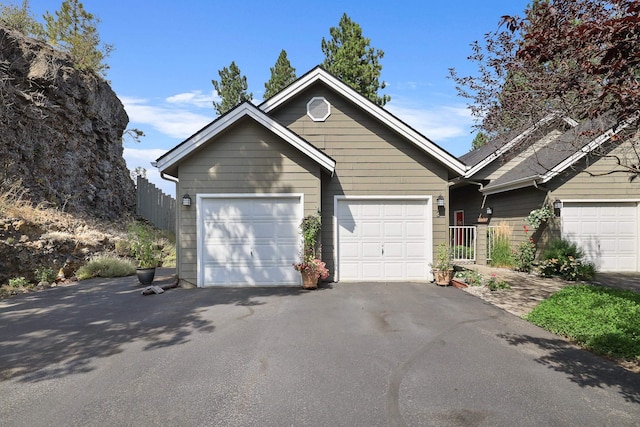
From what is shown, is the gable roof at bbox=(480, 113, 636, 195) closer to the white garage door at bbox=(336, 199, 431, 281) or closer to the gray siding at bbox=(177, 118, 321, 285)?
the white garage door at bbox=(336, 199, 431, 281)

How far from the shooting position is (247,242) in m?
9.02

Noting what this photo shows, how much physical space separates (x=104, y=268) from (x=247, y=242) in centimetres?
492

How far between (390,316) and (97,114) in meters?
16.1

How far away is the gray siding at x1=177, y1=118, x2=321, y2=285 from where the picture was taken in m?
8.97

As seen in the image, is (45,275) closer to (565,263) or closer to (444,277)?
(444,277)

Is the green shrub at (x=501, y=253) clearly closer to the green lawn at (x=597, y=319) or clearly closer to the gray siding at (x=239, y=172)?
the green lawn at (x=597, y=319)

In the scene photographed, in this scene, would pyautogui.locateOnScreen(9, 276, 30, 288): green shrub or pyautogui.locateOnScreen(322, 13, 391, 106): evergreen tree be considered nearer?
pyautogui.locateOnScreen(9, 276, 30, 288): green shrub

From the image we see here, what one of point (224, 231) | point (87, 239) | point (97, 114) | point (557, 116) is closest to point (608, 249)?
point (557, 116)

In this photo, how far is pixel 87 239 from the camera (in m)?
11.4

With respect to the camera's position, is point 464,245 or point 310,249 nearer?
point 310,249

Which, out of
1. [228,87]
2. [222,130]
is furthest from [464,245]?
[228,87]

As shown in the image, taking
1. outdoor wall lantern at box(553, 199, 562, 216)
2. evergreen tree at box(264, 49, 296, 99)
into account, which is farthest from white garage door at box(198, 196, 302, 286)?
evergreen tree at box(264, 49, 296, 99)

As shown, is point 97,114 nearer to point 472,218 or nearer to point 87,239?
point 87,239

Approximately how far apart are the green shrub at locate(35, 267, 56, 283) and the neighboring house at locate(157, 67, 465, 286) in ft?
11.9
